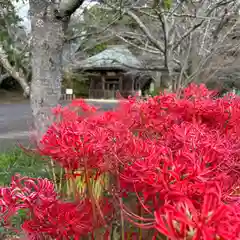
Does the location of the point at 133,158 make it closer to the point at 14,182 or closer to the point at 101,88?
the point at 14,182

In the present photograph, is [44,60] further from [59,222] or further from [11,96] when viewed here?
[11,96]

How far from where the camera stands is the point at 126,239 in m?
1.29

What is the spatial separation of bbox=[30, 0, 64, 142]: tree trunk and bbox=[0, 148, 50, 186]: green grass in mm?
597

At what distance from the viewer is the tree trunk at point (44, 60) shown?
3580 mm

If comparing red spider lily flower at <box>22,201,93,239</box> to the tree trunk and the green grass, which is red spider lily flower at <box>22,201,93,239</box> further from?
the green grass

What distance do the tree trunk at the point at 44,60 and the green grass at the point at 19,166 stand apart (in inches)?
23.5

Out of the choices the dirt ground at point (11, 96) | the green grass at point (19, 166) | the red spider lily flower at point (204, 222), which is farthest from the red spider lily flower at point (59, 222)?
the dirt ground at point (11, 96)

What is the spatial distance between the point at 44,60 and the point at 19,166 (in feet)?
6.20

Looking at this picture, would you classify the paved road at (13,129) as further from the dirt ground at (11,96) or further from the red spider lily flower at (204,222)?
the dirt ground at (11,96)

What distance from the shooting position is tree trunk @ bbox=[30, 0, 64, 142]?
3580 mm

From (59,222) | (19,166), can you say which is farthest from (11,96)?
(59,222)

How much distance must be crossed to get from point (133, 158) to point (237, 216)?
46 cm

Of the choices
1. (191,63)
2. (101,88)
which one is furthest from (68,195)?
(101,88)

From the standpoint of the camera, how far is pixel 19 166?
15.9 feet
